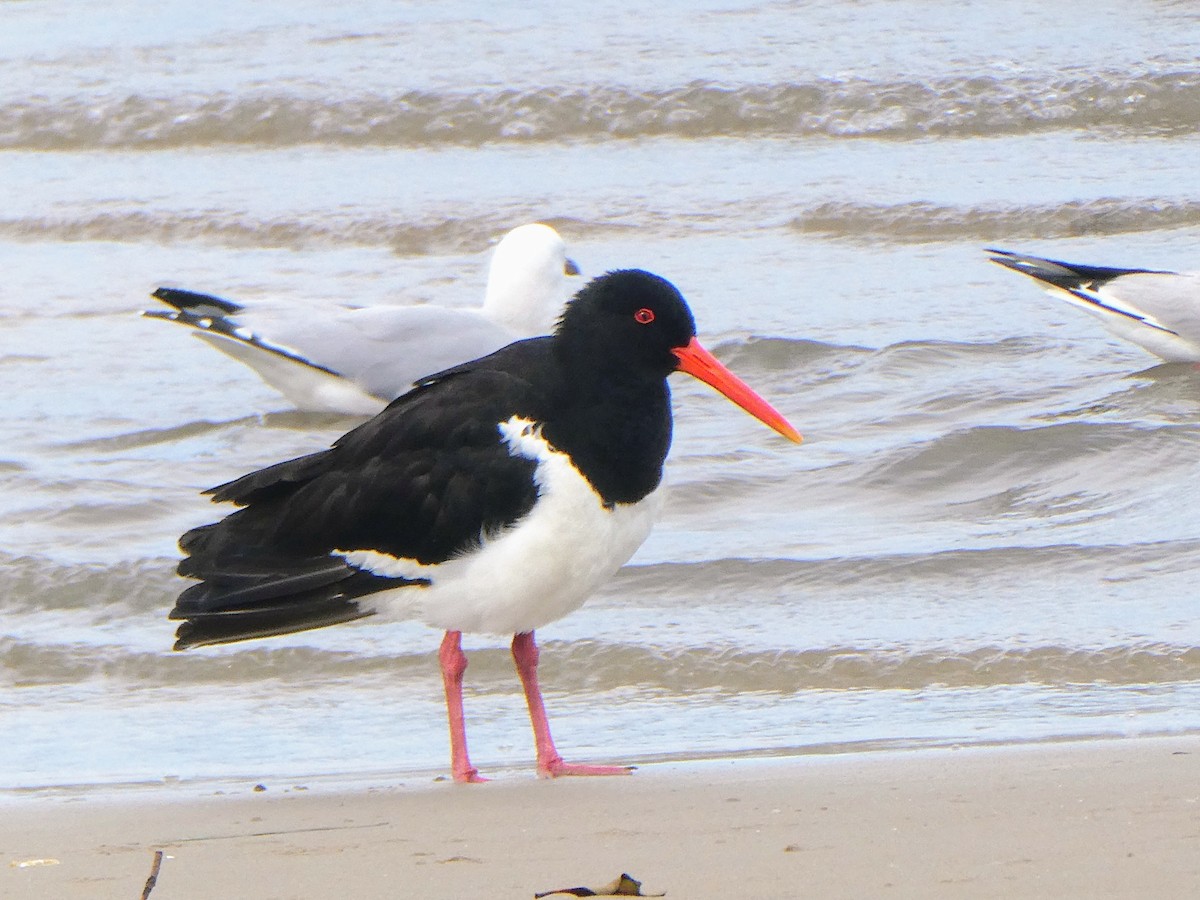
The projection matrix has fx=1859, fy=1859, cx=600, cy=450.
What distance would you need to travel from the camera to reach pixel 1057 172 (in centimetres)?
1148

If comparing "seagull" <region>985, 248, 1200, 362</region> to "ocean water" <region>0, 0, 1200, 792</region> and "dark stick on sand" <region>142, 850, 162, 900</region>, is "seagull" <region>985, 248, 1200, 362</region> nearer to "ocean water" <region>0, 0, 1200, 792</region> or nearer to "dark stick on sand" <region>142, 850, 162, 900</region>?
"ocean water" <region>0, 0, 1200, 792</region>

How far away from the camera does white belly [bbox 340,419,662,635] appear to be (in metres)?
4.03

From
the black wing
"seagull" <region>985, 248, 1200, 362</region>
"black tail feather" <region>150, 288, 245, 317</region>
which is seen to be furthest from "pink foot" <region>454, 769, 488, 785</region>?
"seagull" <region>985, 248, 1200, 362</region>

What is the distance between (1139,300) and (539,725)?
15.4 feet

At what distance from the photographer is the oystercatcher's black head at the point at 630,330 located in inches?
168

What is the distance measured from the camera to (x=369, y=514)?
165 inches

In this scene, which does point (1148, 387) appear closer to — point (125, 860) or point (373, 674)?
point (373, 674)

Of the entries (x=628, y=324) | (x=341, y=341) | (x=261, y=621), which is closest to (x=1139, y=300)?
(x=341, y=341)

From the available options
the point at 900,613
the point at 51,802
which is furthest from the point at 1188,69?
the point at 51,802

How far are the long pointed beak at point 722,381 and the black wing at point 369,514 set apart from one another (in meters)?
0.38

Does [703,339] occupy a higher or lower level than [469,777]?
higher

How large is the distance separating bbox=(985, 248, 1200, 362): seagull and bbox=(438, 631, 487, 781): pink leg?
4515mm

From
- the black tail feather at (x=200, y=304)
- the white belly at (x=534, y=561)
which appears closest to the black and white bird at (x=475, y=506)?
the white belly at (x=534, y=561)

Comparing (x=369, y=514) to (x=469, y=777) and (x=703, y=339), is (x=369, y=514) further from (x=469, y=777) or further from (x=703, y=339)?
(x=703, y=339)
